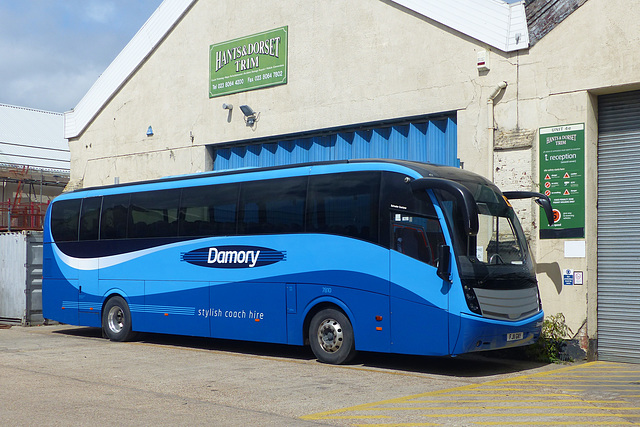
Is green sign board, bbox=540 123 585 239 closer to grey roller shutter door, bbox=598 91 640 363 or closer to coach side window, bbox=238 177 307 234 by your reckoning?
grey roller shutter door, bbox=598 91 640 363

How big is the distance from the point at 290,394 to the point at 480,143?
7.19 metres

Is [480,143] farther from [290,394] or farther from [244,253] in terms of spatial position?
[290,394]

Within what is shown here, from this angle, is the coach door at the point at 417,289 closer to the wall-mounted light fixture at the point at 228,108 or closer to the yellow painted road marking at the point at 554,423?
the yellow painted road marking at the point at 554,423

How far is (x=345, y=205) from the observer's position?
1240cm

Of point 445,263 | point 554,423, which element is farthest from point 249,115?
point 554,423

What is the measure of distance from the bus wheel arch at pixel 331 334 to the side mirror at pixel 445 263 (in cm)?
198

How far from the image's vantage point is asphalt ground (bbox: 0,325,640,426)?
795cm

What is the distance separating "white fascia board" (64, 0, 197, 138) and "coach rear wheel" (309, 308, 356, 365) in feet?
37.2

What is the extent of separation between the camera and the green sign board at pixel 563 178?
1343cm

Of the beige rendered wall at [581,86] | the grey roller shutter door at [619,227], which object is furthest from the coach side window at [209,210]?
the grey roller shutter door at [619,227]

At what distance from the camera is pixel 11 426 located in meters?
7.36

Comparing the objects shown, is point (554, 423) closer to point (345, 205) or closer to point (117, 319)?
point (345, 205)

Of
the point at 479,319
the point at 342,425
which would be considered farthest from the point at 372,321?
the point at 342,425

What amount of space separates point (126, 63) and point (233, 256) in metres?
10.4
